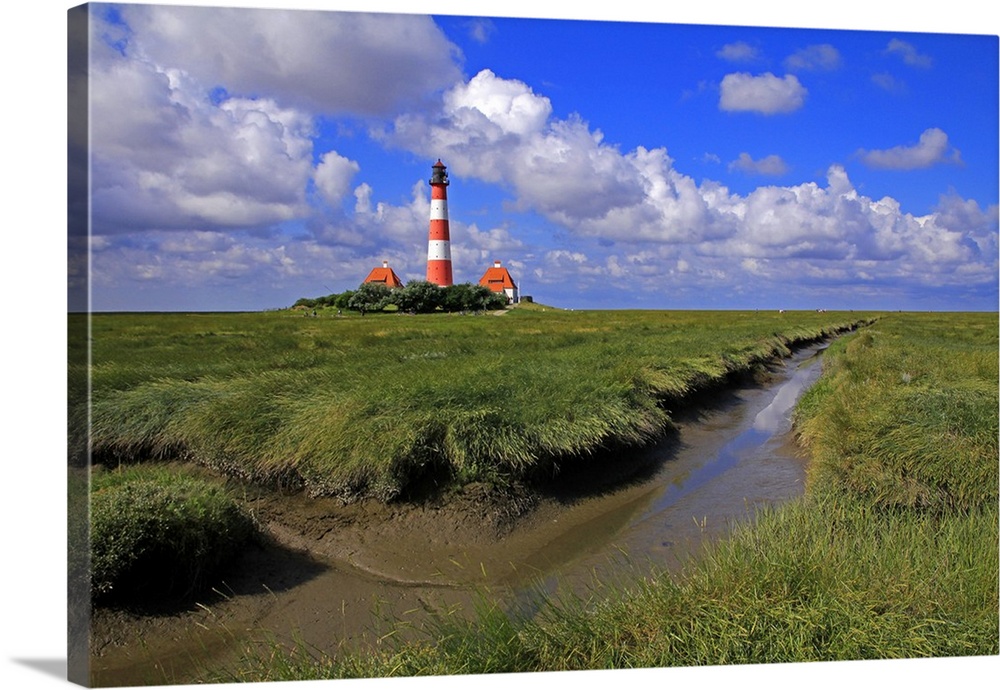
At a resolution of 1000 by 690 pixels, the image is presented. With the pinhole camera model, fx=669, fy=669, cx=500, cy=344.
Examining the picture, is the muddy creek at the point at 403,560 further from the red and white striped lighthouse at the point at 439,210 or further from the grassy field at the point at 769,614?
the red and white striped lighthouse at the point at 439,210

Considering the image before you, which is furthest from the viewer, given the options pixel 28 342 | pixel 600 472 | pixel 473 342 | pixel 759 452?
pixel 473 342

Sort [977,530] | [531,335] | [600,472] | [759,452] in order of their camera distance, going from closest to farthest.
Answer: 1. [977,530]
2. [600,472]
3. [759,452]
4. [531,335]

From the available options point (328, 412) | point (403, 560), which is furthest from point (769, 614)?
point (328, 412)

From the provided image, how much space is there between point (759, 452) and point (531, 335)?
11441 mm

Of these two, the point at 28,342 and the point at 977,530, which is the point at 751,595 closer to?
the point at 977,530

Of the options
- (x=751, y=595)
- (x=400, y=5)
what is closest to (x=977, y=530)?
(x=751, y=595)

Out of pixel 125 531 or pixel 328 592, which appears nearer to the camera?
pixel 125 531

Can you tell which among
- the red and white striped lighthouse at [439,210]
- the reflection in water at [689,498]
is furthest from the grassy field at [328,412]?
the red and white striped lighthouse at [439,210]

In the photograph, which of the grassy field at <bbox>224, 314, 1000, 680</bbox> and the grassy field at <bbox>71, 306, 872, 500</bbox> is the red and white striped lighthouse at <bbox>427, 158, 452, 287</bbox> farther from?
the grassy field at <bbox>224, 314, 1000, 680</bbox>

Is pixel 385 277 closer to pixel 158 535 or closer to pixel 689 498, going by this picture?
pixel 158 535

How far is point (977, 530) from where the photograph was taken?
15.2 ft

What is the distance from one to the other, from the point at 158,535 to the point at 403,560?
209 centimetres

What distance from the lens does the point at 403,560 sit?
6.16 meters

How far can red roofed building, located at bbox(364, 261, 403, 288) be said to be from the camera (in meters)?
5.96
